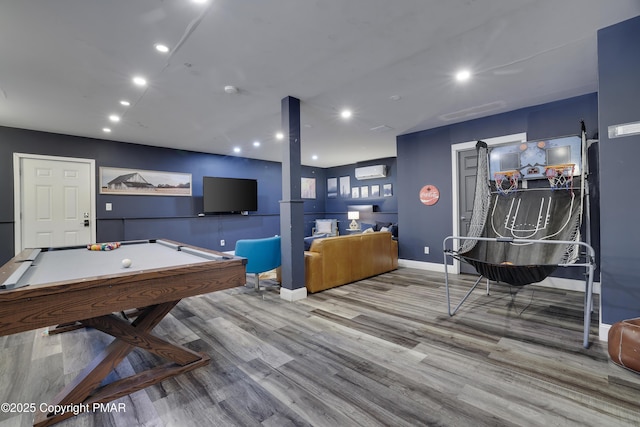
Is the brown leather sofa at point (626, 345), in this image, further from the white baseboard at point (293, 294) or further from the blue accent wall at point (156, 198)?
the blue accent wall at point (156, 198)

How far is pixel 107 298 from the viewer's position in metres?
1.38

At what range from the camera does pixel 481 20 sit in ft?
6.68

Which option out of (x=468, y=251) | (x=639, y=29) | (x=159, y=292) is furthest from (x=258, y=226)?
(x=639, y=29)

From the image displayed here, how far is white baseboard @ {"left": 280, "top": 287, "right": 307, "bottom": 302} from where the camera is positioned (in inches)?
131

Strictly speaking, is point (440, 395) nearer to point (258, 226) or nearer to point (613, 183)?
point (613, 183)

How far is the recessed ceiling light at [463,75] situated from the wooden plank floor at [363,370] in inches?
96.9

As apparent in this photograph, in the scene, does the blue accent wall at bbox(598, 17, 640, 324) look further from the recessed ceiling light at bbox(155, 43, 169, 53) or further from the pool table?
the recessed ceiling light at bbox(155, 43, 169, 53)

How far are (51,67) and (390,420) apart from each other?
12.8 ft

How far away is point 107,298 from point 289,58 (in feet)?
7.56

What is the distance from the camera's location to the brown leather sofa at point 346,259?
11.9ft

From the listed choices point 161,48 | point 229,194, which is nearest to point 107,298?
point 161,48

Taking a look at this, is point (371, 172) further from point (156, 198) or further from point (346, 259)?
point (156, 198)

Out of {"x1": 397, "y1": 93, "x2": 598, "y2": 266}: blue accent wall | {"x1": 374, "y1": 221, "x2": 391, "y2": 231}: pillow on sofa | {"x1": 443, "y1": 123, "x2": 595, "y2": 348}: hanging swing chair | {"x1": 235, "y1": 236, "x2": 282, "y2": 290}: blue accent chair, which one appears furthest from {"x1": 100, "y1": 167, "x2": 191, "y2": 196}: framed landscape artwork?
{"x1": 443, "y1": 123, "x2": 595, "y2": 348}: hanging swing chair

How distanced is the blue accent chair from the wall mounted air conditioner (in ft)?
14.4
